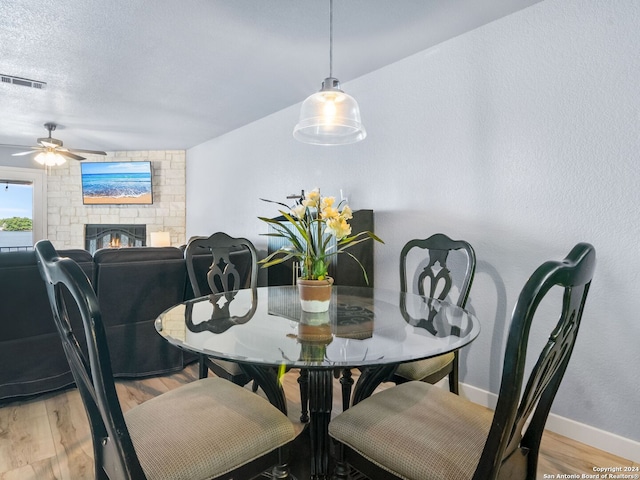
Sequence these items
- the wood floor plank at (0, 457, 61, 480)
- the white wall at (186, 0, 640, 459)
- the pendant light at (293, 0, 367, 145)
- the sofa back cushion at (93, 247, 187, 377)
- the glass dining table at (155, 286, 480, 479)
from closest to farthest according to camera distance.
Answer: the glass dining table at (155, 286, 480, 479) → the wood floor plank at (0, 457, 61, 480) → the pendant light at (293, 0, 367, 145) → the white wall at (186, 0, 640, 459) → the sofa back cushion at (93, 247, 187, 377)

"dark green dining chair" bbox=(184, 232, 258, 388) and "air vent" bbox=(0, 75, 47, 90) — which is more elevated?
"air vent" bbox=(0, 75, 47, 90)

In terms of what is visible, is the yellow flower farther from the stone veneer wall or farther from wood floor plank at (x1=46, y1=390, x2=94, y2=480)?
the stone veneer wall

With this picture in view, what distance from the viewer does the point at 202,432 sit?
1063 mm

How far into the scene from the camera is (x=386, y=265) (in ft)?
9.61

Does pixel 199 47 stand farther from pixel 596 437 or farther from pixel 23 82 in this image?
pixel 596 437

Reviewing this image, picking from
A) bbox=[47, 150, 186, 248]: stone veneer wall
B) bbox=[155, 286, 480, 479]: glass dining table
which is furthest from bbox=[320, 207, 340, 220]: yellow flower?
bbox=[47, 150, 186, 248]: stone veneer wall

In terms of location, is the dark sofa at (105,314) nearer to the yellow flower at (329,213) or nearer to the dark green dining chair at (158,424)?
the dark green dining chair at (158,424)

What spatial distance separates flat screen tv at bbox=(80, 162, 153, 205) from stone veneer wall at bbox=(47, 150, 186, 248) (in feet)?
0.34

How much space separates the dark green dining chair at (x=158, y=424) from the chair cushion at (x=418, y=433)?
232 millimetres

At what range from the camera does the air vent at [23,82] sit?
3213mm

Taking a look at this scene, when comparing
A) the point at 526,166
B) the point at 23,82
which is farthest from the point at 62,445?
the point at 23,82

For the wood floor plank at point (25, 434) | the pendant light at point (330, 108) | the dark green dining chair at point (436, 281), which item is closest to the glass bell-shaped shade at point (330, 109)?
the pendant light at point (330, 108)

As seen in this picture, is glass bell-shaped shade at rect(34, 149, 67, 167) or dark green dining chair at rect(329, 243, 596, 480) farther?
glass bell-shaped shade at rect(34, 149, 67, 167)

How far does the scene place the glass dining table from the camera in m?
1.08
